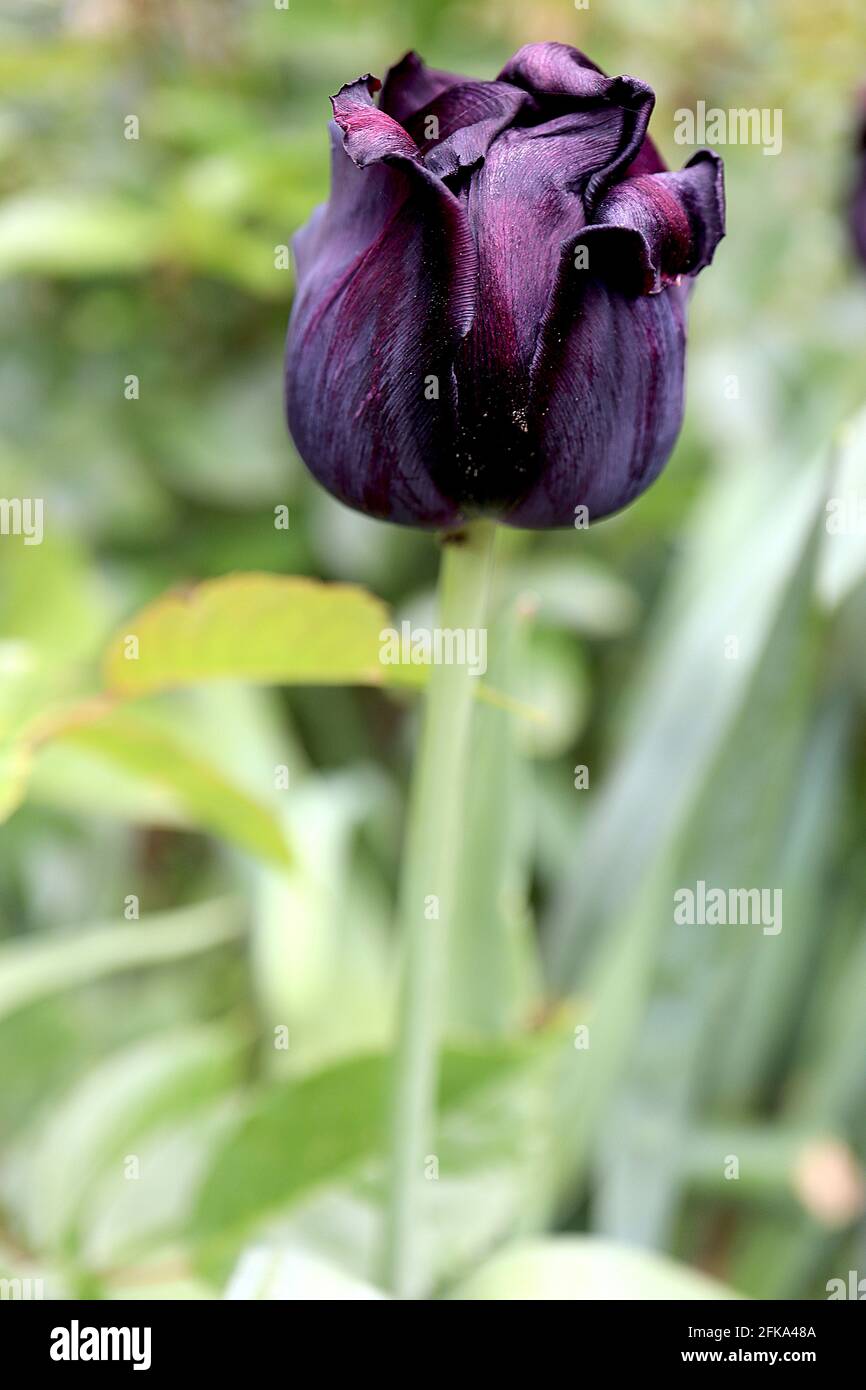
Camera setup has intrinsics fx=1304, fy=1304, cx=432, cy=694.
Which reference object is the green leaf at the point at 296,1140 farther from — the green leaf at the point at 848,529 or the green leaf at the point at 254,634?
the green leaf at the point at 848,529

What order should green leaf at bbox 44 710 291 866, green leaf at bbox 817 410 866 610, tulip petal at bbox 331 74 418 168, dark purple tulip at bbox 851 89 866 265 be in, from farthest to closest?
dark purple tulip at bbox 851 89 866 265, green leaf at bbox 817 410 866 610, green leaf at bbox 44 710 291 866, tulip petal at bbox 331 74 418 168

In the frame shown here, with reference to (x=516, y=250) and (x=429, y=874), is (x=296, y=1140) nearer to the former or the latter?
(x=429, y=874)

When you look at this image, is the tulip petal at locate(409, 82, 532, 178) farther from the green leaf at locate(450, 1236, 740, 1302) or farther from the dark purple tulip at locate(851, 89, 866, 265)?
the dark purple tulip at locate(851, 89, 866, 265)

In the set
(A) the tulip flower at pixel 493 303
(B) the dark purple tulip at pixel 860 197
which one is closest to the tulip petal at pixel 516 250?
(A) the tulip flower at pixel 493 303

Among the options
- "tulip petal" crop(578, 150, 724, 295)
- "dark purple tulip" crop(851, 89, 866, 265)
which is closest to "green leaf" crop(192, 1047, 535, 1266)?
"tulip petal" crop(578, 150, 724, 295)

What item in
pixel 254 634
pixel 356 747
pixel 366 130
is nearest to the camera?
pixel 366 130

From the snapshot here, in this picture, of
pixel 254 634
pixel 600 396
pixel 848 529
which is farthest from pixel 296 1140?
pixel 848 529

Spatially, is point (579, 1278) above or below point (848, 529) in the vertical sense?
below
